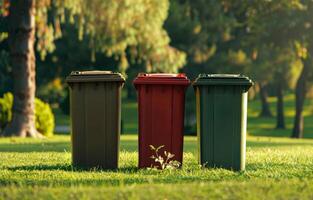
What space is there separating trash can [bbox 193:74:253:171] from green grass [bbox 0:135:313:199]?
0.96 ft

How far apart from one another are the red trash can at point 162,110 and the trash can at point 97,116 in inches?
13.5

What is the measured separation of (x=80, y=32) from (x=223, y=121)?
15.4 metres

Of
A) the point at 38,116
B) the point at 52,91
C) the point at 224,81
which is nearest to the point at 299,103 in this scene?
the point at 52,91

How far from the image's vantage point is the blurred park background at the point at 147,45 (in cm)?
2570

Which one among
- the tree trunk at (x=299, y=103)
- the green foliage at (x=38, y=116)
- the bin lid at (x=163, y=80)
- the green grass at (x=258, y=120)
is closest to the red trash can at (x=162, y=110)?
the bin lid at (x=163, y=80)

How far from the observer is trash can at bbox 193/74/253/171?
11461 millimetres

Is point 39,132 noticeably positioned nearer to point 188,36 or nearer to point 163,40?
point 163,40

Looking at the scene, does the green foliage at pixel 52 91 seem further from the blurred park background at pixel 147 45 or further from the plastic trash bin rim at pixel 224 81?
the plastic trash bin rim at pixel 224 81

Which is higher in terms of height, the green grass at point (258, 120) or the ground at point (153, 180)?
the ground at point (153, 180)

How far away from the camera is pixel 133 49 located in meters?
29.2

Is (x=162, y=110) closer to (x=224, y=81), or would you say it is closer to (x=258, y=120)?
(x=224, y=81)

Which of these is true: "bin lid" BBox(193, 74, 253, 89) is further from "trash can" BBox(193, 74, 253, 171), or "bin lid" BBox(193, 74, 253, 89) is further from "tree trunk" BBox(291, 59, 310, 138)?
"tree trunk" BBox(291, 59, 310, 138)

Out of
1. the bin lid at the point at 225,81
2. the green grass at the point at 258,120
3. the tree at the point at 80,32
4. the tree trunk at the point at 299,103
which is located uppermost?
the tree at the point at 80,32

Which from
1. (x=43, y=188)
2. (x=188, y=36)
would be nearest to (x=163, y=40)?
(x=188, y=36)
